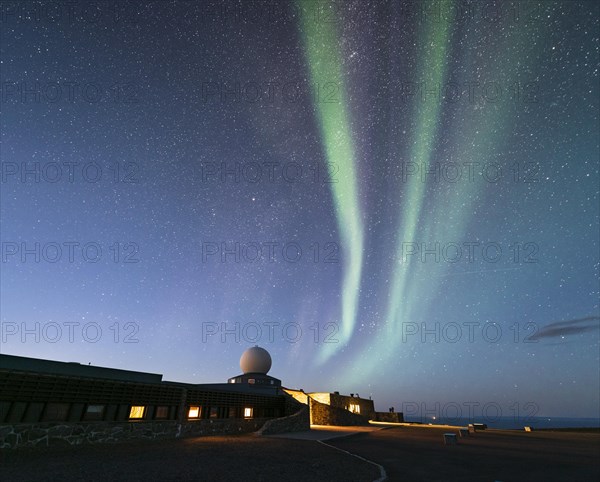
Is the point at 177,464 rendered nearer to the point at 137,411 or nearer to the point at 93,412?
the point at 93,412

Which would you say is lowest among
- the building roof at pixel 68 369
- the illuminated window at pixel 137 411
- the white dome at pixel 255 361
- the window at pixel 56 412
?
the window at pixel 56 412

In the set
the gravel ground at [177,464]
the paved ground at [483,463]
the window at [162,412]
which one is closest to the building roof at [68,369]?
the window at [162,412]

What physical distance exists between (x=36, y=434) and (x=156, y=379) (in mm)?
8582

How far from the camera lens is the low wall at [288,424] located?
96.4 feet

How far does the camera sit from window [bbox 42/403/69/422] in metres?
17.1

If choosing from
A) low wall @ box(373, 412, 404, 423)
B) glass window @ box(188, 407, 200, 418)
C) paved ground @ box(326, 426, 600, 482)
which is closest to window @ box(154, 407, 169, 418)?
glass window @ box(188, 407, 200, 418)

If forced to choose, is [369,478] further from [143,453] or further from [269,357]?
[269,357]

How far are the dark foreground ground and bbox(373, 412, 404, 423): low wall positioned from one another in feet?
134

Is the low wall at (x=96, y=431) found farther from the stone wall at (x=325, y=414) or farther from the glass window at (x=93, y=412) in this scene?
the stone wall at (x=325, y=414)

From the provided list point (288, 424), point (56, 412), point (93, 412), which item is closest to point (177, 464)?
point (56, 412)

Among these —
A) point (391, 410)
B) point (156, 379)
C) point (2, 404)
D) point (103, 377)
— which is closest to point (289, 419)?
point (156, 379)

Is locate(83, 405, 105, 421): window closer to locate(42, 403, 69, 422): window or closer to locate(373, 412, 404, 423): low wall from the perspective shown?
locate(42, 403, 69, 422): window

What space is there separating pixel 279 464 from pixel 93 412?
10.5m

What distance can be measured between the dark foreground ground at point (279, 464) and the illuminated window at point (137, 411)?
2532 mm
